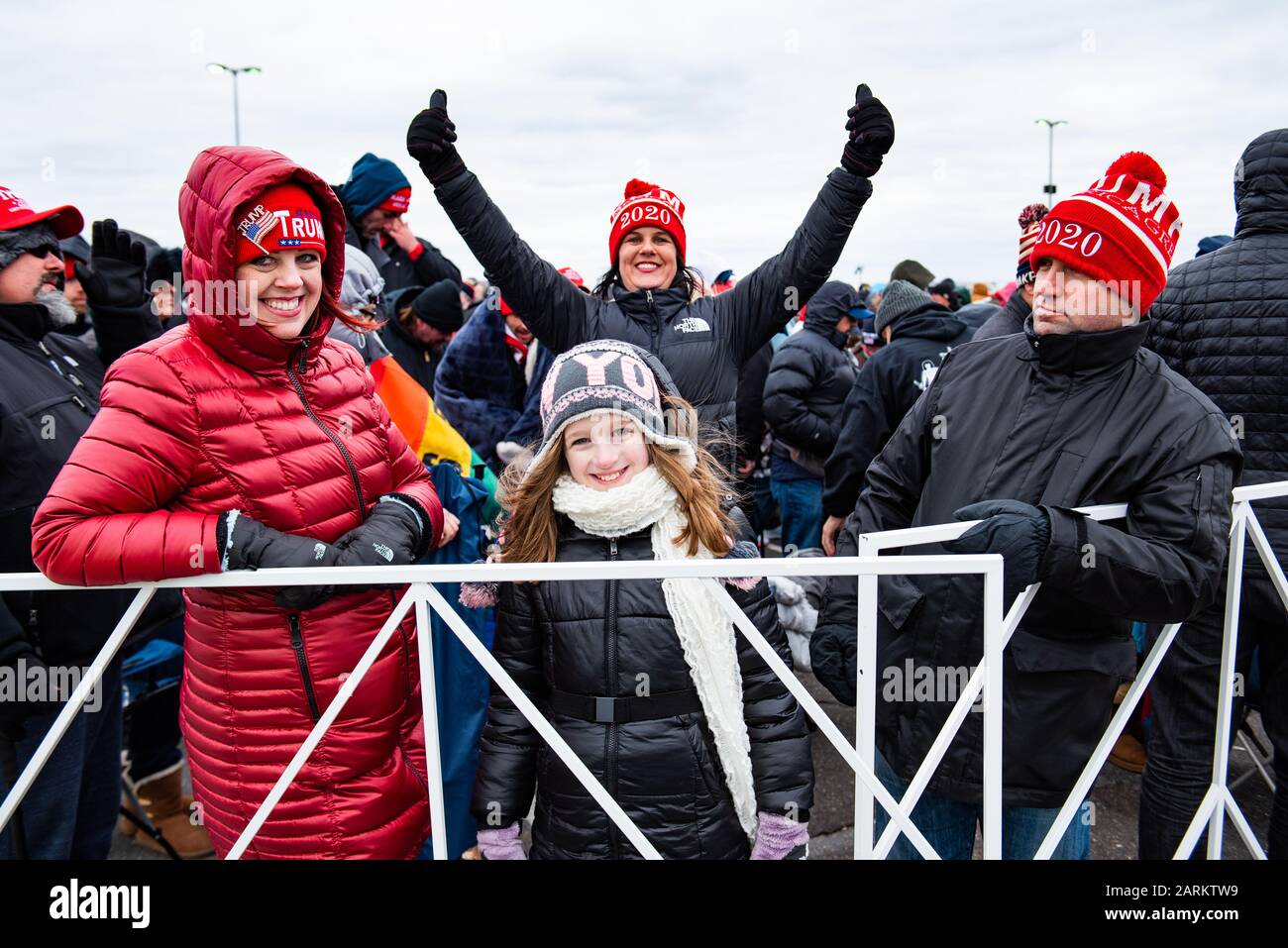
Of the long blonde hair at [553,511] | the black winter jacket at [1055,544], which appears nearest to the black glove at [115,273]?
the long blonde hair at [553,511]

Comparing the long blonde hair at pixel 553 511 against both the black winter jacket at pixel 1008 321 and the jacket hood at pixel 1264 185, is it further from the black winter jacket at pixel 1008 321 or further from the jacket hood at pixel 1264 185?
the jacket hood at pixel 1264 185

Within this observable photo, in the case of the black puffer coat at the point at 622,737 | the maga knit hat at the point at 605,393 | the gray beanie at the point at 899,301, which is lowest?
the black puffer coat at the point at 622,737

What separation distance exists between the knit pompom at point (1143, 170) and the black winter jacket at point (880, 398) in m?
1.79

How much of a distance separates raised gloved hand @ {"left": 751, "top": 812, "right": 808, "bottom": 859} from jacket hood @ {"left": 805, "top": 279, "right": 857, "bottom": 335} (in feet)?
13.3

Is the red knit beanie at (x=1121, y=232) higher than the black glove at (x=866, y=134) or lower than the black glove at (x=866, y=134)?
lower

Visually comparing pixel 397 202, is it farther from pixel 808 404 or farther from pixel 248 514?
pixel 248 514

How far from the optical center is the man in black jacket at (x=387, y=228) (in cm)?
540

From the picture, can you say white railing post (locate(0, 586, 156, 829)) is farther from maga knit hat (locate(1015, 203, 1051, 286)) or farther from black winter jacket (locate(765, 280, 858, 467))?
black winter jacket (locate(765, 280, 858, 467))

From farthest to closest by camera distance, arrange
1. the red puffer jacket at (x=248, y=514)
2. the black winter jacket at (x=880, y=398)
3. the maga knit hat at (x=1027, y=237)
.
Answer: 1. the black winter jacket at (x=880, y=398)
2. the maga knit hat at (x=1027, y=237)
3. the red puffer jacket at (x=248, y=514)

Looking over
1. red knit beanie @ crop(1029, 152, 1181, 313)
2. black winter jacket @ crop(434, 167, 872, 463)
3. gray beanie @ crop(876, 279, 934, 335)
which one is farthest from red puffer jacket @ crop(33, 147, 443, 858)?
gray beanie @ crop(876, 279, 934, 335)

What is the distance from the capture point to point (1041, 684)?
2.23m

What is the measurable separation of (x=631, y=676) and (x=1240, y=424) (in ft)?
8.81
